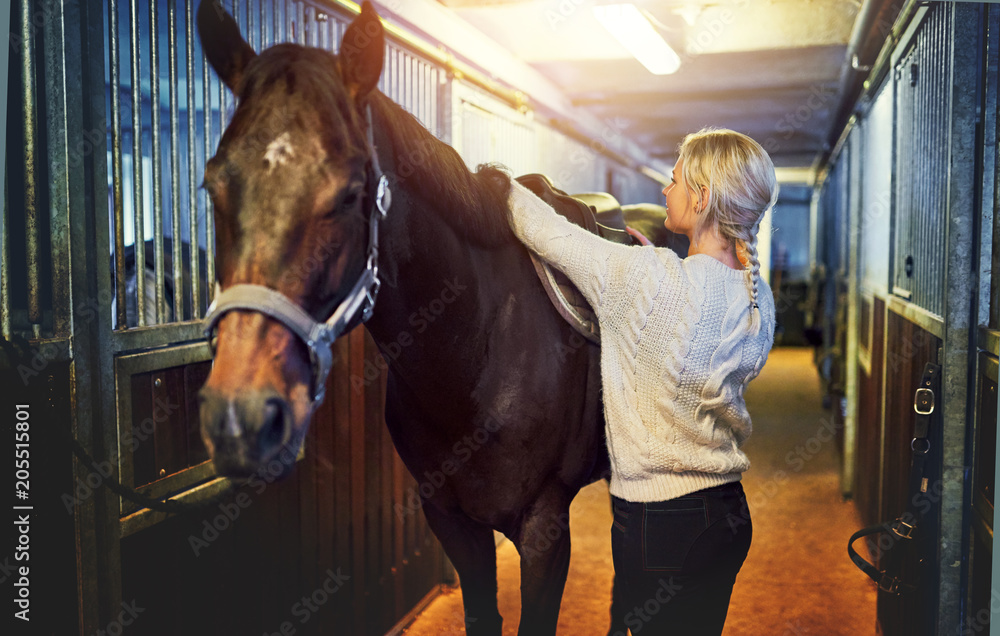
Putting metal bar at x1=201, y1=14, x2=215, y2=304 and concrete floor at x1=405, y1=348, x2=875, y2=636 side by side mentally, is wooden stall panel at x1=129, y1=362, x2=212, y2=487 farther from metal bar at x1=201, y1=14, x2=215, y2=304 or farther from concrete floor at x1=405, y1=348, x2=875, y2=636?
concrete floor at x1=405, y1=348, x2=875, y2=636

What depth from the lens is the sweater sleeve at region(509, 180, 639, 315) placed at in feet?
4.17

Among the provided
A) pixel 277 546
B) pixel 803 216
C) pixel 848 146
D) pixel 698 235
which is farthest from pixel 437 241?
pixel 803 216

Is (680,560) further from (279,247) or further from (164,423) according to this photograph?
(164,423)

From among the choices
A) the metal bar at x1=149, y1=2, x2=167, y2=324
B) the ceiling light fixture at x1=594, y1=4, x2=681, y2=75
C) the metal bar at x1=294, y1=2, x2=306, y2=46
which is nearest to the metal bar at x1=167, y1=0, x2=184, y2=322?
the metal bar at x1=149, y1=2, x2=167, y2=324

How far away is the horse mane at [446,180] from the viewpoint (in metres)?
1.16

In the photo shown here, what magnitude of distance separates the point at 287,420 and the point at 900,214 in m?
2.31

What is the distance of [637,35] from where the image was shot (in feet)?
10.1

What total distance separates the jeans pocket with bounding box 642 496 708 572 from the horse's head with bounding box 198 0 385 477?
0.67 m

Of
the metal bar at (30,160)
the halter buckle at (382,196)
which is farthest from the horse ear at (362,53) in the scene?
the metal bar at (30,160)

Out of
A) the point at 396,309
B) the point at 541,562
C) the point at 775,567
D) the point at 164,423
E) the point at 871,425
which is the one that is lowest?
the point at 775,567

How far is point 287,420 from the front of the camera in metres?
0.84

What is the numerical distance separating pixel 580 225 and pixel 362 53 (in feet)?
2.63

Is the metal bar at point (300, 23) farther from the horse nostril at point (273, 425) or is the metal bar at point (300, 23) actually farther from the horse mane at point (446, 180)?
the horse nostril at point (273, 425)

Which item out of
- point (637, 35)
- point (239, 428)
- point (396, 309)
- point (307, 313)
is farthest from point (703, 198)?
point (637, 35)
